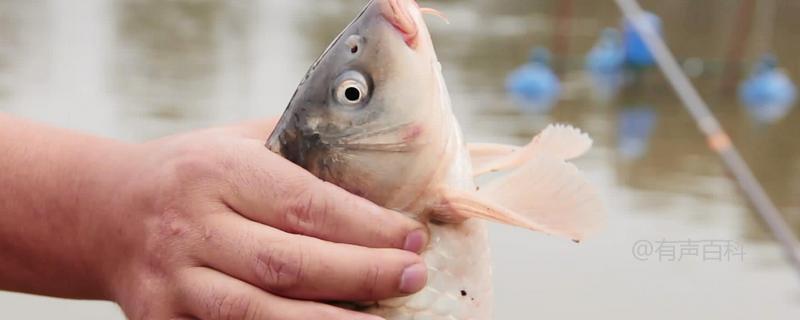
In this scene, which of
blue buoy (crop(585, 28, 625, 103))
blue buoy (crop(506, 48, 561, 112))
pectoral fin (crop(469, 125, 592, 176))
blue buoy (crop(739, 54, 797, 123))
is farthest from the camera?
blue buoy (crop(585, 28, 625, 103))

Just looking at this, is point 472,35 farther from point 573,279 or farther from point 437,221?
point 437,221

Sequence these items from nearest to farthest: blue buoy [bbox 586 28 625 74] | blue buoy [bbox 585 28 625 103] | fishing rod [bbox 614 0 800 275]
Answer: fishing rod [bbox 614 0 800 275] → blue buoy [bbox 585 28 625 103] → blue buoy [bbox 586 28 625 74]

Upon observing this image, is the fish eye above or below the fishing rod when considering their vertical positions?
below

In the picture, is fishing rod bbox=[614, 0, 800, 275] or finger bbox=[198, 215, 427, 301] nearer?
finger bbox=[198, 215, 427, 301]

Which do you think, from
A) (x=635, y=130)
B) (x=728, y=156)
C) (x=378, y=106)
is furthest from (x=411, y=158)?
(x=635, y=130)

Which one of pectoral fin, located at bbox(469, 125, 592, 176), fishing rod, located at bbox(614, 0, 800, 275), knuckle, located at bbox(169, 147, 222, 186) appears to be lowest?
knuckle, located at bbox(169, 147, 222, 186)

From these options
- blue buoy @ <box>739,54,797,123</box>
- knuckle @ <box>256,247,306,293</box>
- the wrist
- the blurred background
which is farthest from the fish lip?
blue buoy @ <box>739,54,797,123</box>

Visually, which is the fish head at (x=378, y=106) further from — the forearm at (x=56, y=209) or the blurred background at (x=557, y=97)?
the blurred background at (x=557, y=97)

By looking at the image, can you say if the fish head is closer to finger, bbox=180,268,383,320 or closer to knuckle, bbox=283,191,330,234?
knuckle, bbox=283,191,330,234

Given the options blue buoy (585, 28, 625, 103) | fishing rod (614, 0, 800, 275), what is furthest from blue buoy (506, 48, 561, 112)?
fishing rod (614, 0, 800, 275)
